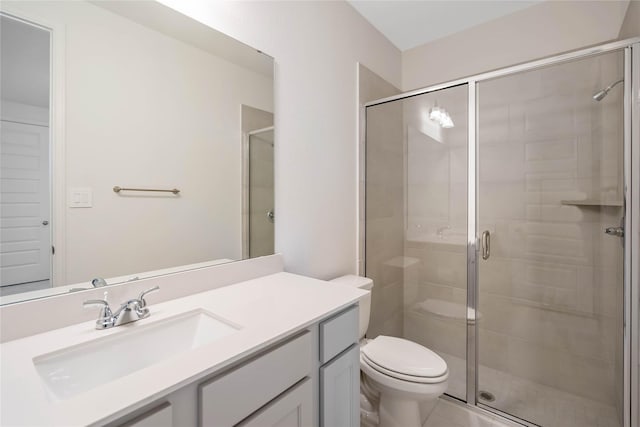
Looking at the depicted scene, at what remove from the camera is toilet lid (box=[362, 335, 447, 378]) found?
55.3 inches

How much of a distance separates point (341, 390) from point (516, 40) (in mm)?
2456

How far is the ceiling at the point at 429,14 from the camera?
1.95 meters

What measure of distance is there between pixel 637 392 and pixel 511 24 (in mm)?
2243

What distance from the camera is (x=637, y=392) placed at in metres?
1.30

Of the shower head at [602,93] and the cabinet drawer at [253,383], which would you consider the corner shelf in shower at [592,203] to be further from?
the cabinet drawer at [253,383]

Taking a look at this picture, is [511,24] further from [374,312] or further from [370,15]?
[374,312]

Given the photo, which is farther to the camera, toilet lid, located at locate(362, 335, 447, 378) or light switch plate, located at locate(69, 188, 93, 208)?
toilet lid, located at locate(362, 335, 447, 378)

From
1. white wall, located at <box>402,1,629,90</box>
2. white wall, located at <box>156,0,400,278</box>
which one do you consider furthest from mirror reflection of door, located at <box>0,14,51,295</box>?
white wall, located at <box>402,1,629,90</box>

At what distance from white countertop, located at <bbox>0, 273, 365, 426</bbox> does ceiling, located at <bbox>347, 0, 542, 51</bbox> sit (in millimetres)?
1896

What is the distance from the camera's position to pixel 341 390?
1026 millimetres

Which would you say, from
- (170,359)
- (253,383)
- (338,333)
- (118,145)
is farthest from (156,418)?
(118,145)

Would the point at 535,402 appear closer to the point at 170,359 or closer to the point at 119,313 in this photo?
the point at 170,359

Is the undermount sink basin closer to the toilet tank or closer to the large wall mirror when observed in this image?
the large wall mirror

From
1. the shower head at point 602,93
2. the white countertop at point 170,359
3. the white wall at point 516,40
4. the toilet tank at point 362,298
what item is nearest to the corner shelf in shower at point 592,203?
the shower head at point 602,93
